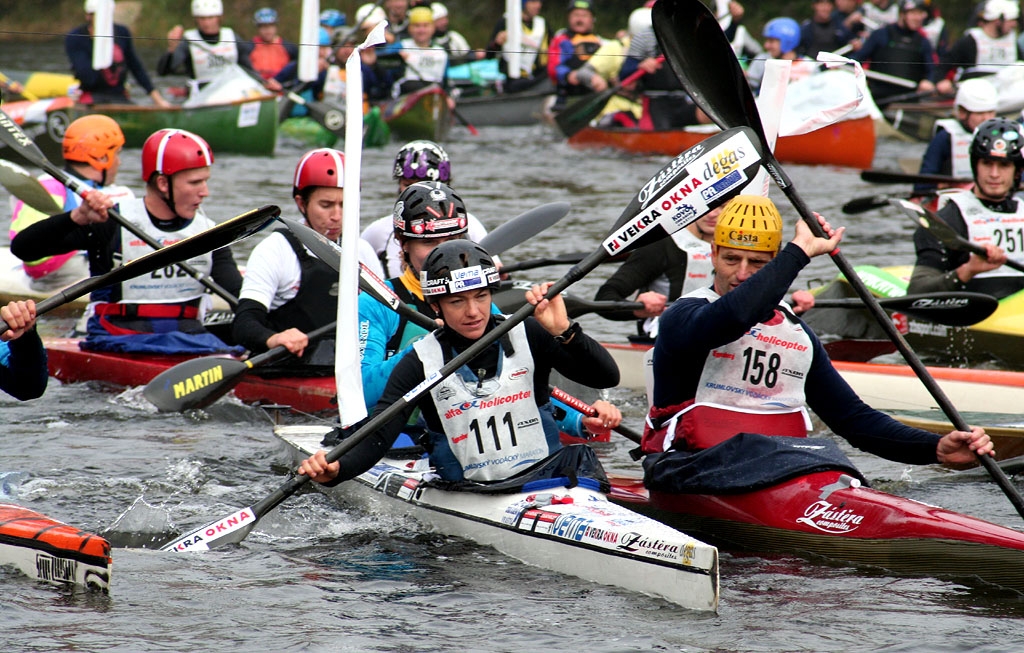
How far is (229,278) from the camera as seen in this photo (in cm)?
817

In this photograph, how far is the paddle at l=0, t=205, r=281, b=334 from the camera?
5320mm

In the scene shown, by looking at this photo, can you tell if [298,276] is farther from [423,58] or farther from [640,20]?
[423,58]

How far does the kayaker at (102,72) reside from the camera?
17281mm

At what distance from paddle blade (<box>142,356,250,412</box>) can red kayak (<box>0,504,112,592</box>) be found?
206 cm

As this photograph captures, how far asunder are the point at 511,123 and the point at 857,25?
5.65 m

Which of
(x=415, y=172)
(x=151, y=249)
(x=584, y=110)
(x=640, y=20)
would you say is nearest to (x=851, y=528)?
(x=415, y=172)

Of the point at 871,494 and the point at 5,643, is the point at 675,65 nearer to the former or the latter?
the point at 871,494

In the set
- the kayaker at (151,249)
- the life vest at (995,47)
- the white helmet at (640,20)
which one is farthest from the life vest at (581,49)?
the kayaker at (151,249)

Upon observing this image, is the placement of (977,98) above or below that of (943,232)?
above

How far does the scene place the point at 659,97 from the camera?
18.7m

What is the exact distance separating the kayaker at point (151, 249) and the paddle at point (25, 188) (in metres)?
0.61

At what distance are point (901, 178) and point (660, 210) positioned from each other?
15.4 ft

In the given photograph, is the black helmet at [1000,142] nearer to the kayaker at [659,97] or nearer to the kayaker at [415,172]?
the kayaker at [415,172]

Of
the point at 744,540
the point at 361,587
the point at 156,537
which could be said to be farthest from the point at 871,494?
the point at 156,537
